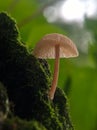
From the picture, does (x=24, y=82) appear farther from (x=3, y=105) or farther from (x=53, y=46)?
(x=53, y=46)

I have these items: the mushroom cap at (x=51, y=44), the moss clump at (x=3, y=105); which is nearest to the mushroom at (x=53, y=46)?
the mushroom cap at (x=51, y=44)

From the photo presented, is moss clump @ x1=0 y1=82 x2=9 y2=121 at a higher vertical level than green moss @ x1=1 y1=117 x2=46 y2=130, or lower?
higher

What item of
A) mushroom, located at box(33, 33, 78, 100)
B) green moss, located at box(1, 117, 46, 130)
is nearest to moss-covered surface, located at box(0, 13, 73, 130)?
mushroom, located at box(33, 33, 78, 100)

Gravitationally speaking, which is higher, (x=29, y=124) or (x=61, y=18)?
(x=61, y=18)

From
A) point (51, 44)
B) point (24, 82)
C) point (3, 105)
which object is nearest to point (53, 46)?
point (51, 44)

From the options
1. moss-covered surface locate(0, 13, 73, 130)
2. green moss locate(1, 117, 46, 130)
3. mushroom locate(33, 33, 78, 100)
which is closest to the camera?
green moss locate(1, 117, 46, 130)

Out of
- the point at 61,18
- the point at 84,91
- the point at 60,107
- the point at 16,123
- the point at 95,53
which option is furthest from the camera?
the point at 61,18

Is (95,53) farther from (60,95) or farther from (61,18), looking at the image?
(61,18)

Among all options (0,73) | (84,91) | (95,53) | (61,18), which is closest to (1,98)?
(0,73)

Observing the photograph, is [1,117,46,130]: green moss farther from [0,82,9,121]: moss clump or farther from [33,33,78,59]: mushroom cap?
[33,33,78,59]: mushroom cap
